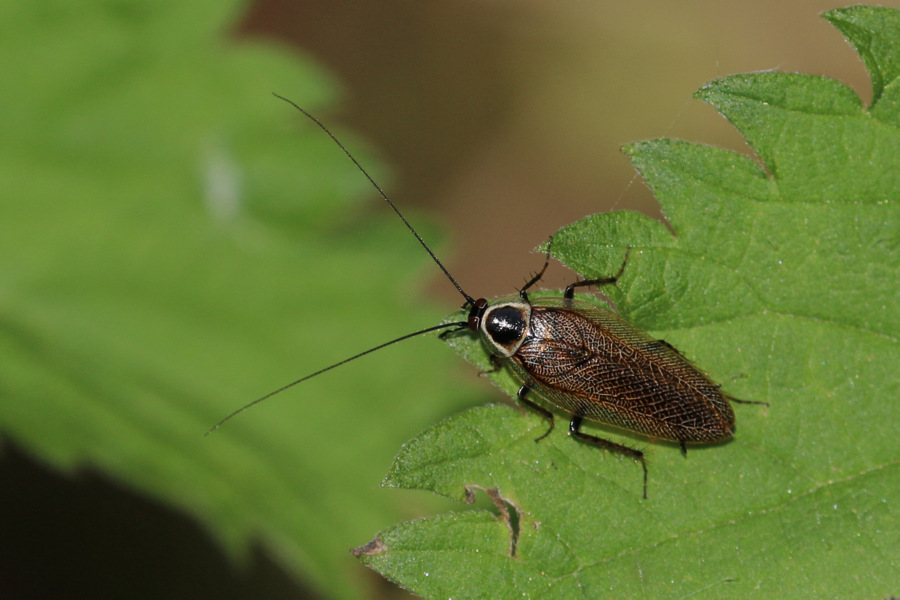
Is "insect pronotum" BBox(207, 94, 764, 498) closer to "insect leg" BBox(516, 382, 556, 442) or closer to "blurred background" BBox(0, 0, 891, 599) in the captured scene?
"insect leg" BBox(516, 382, 556, 442)

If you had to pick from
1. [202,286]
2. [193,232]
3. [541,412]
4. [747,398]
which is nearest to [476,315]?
[541,412]

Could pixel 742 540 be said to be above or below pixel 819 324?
below

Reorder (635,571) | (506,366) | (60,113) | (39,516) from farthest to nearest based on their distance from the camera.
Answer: (39,516), (60,113), (506,366), (635,571)

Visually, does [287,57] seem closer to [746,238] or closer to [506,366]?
[506,366]

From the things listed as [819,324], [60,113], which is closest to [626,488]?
[819,324]

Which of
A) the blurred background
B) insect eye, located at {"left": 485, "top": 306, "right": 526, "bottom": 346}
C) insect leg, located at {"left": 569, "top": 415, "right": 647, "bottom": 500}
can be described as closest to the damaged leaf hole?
insect leg, located at {"left": 569, "top": 415, "right": 647, "bottom": 500}

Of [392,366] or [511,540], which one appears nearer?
[511,540]

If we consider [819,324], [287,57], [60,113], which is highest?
[287,57]

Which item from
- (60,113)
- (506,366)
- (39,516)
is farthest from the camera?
(39,516)
